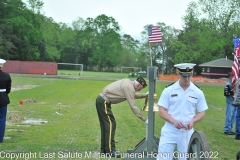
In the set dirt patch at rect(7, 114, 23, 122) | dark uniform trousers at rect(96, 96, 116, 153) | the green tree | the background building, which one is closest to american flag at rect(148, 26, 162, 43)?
dark uniform trousers at rect(96, 96, 116, 153)

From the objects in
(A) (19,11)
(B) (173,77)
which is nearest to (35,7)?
(A) (19,11)

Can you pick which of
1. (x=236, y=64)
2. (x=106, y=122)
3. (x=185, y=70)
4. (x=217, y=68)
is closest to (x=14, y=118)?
(x=106, y=122)

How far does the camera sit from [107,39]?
11694cm

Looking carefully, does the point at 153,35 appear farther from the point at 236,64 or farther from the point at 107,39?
the point at 107,39

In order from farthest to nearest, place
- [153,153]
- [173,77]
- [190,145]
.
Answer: [173,77], [153,153], [190,145]

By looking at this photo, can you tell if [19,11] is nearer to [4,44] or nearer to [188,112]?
[4,44]

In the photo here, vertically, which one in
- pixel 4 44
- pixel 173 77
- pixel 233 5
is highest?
pixel 233 5

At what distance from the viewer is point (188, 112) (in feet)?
19.8

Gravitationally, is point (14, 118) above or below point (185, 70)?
below

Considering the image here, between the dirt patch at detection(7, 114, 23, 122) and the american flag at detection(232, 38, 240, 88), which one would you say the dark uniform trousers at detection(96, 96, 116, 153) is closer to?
the american flag at detection(232, 38, 240, 88)

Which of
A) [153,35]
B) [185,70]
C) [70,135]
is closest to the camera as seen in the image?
[185,70]

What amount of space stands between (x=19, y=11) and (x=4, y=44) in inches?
580

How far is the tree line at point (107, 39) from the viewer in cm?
7762

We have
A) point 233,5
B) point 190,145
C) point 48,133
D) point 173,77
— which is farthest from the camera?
point 233,5
